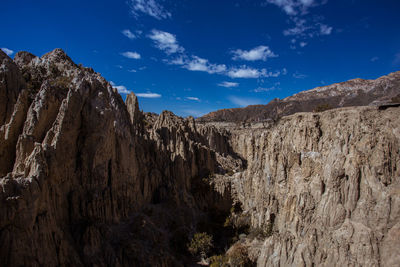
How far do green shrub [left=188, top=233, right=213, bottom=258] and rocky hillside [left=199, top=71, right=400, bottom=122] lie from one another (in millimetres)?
46351

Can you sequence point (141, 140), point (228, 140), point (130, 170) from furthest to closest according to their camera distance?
1. point (228, 140)
2. point (141, 140)
3. point (130, 170)

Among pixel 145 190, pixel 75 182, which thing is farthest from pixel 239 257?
pixel 75 182

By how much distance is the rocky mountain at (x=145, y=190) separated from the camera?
70.8ft

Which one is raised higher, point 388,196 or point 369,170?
point 369,170

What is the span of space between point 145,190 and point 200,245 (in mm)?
11564

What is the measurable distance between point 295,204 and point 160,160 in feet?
75.5

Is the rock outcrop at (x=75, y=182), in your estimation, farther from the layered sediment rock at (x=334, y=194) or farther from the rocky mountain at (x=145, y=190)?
the layered sediment rock at (x=334, y=194)

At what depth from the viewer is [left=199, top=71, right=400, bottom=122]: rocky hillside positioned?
10044cm

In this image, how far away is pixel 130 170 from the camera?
1267 inches

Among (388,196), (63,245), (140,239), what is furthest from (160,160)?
(388,196)

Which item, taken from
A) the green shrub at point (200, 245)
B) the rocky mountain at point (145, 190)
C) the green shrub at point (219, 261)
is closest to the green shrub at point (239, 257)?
the rocky mountain at point (145, 190)

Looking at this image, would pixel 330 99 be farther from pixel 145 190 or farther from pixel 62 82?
pixel 62 82

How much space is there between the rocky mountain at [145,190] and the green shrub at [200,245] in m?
0.93

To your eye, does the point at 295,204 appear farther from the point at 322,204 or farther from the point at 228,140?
the point at 228,140
